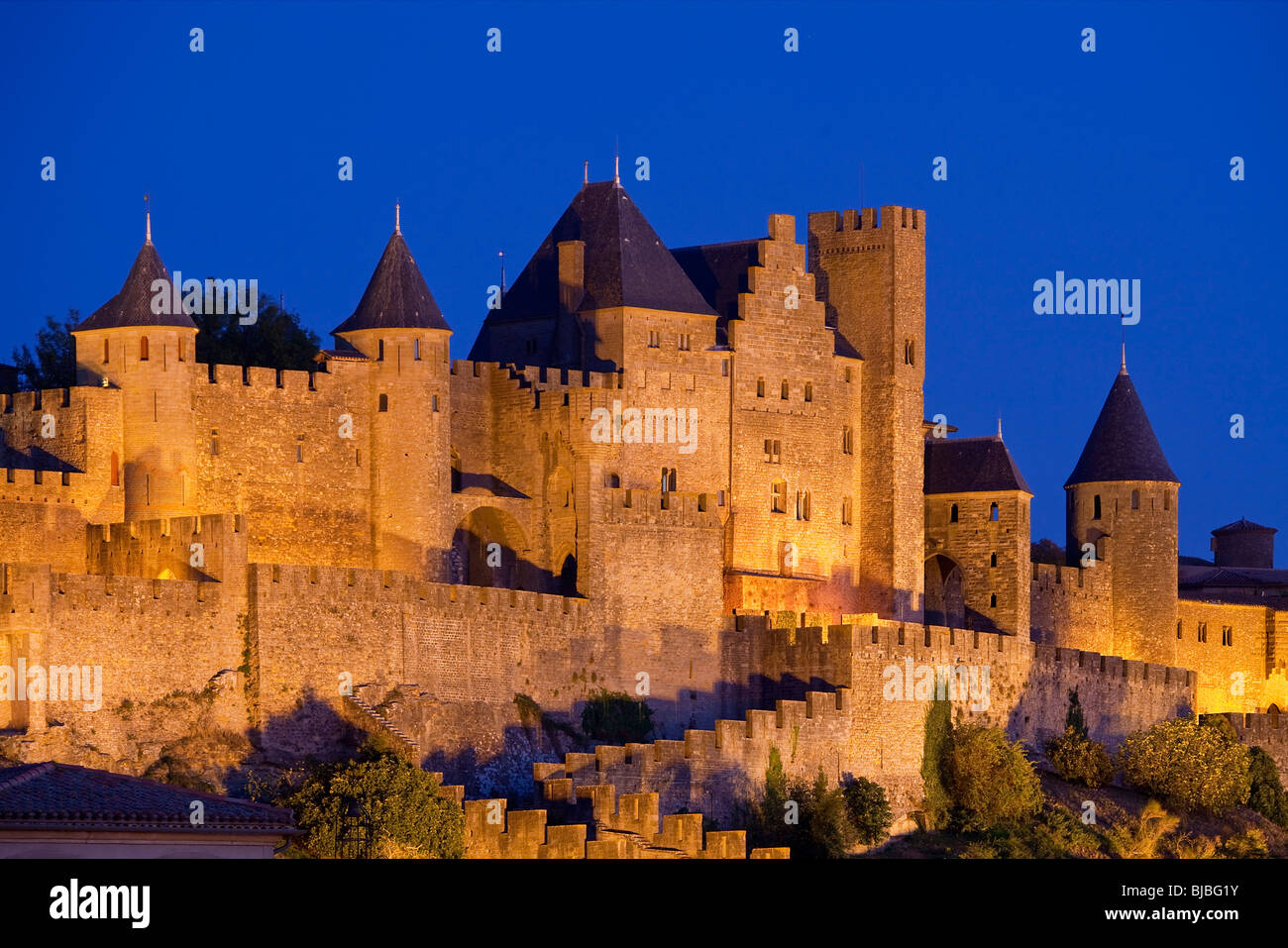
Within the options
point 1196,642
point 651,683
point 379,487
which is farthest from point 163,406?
point 1196,642

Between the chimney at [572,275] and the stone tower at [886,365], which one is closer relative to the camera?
the chimney at [572,275]

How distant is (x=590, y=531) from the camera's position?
240ft

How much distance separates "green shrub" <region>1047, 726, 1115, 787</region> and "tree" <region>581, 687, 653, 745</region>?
1181 centimetres

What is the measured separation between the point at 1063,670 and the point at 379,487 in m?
19.6

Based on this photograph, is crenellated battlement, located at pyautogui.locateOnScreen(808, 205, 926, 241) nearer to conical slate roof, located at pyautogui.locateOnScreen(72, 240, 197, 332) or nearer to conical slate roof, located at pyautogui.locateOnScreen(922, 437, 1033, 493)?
conical slate roof, located at pyautogui.locateOnScreen(922, 437, 1033, 493)

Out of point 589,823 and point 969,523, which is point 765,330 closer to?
point 969,523

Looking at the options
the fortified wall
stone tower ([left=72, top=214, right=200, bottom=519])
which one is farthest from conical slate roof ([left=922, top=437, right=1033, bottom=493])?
stone tower ([left=72, top=214, right=200, bottom=519])

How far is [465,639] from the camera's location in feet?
222

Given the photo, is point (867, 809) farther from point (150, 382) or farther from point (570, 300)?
point (150, 382)

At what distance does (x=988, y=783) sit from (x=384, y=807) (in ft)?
68.0

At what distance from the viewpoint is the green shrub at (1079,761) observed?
77125 millimetres

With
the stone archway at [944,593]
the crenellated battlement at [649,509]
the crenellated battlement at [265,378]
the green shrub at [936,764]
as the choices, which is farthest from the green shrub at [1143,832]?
the crenellated battlement at [265,378]

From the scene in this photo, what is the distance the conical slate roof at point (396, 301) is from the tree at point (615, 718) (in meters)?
9.82

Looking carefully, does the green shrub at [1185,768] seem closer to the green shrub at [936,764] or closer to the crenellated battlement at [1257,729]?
the crenellated battlement at [1257,729]
